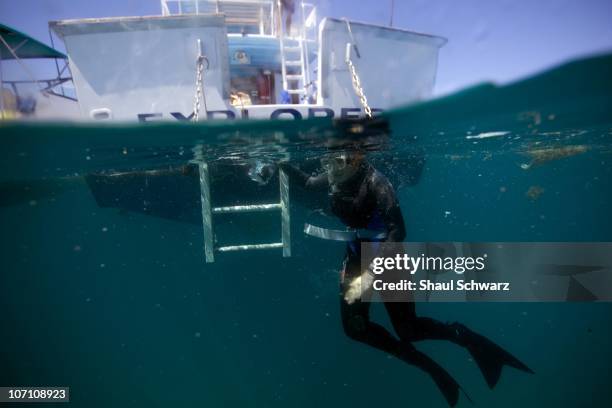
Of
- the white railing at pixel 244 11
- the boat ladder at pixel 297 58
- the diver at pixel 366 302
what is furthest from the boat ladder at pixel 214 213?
the white railing at pixel 244 11

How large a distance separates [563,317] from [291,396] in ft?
107

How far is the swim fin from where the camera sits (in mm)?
5418

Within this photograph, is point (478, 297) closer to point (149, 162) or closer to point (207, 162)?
point (207, 162)

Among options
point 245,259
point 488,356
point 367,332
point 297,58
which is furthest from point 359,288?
point 245,259

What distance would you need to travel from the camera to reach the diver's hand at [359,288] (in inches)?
191

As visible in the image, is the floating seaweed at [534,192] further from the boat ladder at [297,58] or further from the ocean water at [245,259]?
the boat ladder at [297,58]

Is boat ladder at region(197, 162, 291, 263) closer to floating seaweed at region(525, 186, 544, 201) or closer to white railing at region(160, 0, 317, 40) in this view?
white railing at region(160, 0, 317, 40)

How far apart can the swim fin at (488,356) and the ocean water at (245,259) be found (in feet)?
13.6

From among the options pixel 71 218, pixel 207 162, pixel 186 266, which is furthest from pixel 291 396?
pixel 71 218

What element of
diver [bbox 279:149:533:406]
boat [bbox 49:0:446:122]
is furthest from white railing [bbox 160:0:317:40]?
diver [bbox 279:149:533:406]

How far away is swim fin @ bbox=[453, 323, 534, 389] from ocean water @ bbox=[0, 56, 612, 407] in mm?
4141

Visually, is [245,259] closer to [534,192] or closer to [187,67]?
[187,67]

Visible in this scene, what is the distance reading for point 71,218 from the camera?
680 inches

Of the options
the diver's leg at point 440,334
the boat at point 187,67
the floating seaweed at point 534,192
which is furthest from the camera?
the floating seaweed at point 534,192
